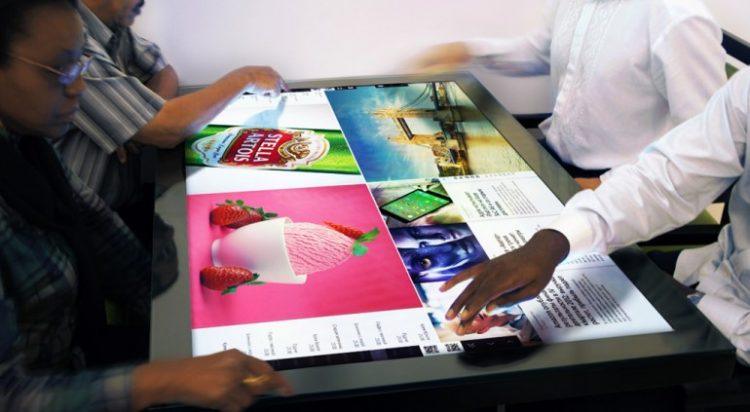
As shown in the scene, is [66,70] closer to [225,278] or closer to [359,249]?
[225,278]

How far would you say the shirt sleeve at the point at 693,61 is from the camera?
6.08 ft

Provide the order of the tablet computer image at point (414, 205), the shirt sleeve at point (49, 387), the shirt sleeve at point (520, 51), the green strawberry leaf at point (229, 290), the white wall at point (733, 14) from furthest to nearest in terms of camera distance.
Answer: the white wall at point (733, 14)
the shirt sleeve at point (520, 51)
the tablet computer image at point (414, 205)
the green strawberry leaf at point (229, 290)
the shirt sleeve at point (49, 387)

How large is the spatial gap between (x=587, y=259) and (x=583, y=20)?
40.4 inches

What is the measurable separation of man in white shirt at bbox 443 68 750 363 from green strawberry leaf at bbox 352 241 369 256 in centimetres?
27

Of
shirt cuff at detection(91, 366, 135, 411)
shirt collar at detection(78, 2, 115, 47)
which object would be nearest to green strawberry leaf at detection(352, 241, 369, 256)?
shirt cuff at detection(91, 366, 135, 411)

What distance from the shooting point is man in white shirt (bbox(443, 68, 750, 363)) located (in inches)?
55.3

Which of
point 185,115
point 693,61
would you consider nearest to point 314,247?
point 185,115

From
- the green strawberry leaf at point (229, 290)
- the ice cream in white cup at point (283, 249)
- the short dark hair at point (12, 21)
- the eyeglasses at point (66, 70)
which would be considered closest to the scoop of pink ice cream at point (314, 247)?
the ice cream in white cup at point (283, 249)

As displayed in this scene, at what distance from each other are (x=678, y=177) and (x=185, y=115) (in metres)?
1.10

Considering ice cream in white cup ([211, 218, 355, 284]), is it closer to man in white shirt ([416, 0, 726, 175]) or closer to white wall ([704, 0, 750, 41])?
man in white shirt ([416, 0, 726, 175])

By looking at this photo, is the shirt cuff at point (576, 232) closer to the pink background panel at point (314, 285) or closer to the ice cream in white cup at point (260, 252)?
the pink background panel at point (314, 285)

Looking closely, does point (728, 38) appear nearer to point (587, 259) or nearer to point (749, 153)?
point (749, 153)

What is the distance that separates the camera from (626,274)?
1.37 metres

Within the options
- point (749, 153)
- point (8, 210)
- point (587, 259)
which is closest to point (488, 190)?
point (587, 259)
